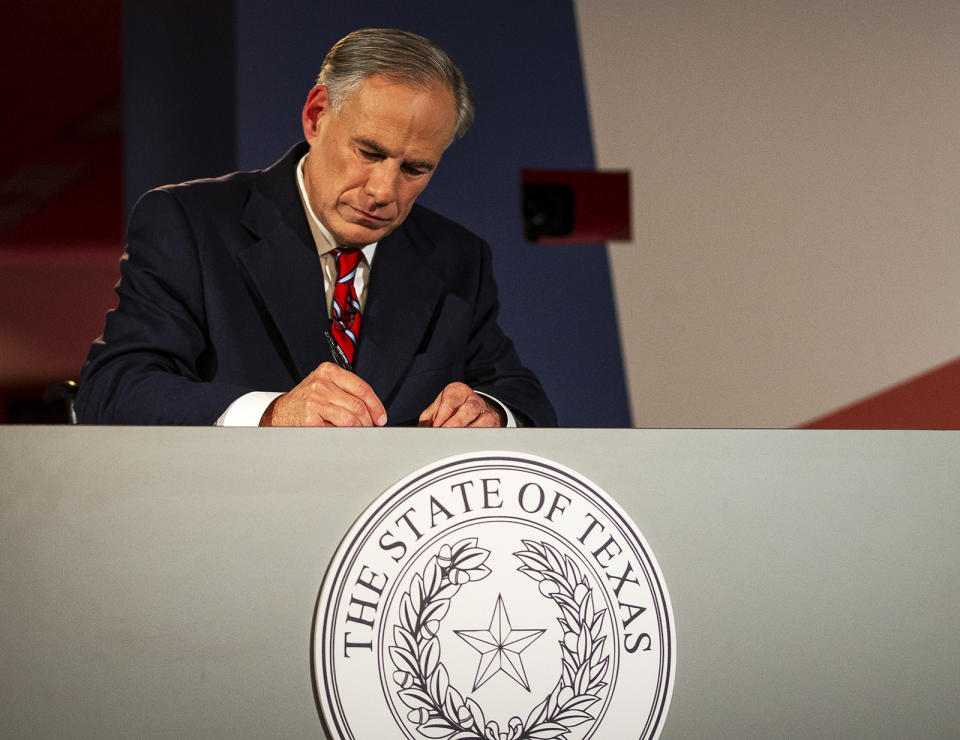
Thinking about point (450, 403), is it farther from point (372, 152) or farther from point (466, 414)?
point (372, 152)

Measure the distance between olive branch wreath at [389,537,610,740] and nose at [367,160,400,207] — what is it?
95cm

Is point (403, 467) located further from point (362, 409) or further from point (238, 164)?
point (238, 164)

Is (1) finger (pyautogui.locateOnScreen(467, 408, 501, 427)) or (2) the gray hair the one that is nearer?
(1) finger (pyautogui.locateOnScreen(467, 408, 501, 427))

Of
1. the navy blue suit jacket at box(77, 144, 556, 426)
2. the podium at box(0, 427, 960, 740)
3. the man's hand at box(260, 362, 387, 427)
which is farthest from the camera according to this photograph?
the navy blue suit jacket at box(77, 144, 556, 426)

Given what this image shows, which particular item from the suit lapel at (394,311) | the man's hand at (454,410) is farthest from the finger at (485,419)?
the suit lapel at (394,311)

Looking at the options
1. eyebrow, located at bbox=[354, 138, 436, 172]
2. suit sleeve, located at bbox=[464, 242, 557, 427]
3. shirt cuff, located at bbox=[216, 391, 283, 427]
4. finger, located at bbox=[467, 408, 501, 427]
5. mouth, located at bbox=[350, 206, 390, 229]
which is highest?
eyebrow, located at bbox=[354, 138, 436, 172]

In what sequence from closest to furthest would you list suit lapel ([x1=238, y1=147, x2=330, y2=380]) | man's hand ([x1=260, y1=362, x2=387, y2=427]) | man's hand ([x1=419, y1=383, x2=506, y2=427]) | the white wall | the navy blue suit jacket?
man's hand ([x1=260, y1=362, x2=387, y2=427]) → man's hand ([x1=419, y1=383, x2=506, y2=427]) → the navy blue suit jacket → suit lapel ([x1=238, y1=147, x2=330, y2=380]) → the white wall

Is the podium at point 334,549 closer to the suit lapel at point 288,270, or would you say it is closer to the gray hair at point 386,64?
the suit lapel at point 288,270

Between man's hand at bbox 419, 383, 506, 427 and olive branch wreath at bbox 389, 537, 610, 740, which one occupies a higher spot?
man's hand at bbox 419, 383, 506, 427

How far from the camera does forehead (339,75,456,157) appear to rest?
1361 mm

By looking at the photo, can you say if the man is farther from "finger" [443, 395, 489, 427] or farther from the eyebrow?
"finger" [443, 395, 489, 427]

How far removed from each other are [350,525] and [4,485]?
7.4 inches

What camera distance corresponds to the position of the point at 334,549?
1.66ft

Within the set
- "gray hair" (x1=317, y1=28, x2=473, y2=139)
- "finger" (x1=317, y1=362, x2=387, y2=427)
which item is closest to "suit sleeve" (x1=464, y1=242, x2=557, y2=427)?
"gray hair" (x1=317, y1=28, x2=473, y2=139)
